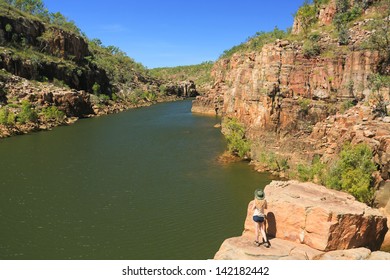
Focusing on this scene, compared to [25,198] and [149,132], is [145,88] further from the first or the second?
[25,198]

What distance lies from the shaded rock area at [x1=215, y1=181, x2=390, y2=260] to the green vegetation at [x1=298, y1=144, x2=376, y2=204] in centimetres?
1072

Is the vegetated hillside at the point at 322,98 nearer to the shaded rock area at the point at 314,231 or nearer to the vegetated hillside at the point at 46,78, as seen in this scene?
the shaded rock area at the point at 314,231

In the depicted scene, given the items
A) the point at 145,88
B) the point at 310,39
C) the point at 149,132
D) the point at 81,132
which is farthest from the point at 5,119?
the point at 145,88

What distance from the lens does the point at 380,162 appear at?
102 ft

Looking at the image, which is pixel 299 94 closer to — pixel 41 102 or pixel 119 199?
pixel 119 199

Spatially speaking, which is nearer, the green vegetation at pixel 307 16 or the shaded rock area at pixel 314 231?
the shaded rock area at pixel 314 231

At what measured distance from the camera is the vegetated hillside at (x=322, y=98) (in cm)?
3666

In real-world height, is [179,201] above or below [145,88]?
below

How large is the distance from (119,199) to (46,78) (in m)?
84.0

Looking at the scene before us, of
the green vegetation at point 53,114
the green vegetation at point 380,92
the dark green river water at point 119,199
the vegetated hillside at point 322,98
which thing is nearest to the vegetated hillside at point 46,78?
the green vegetation at point 53,114

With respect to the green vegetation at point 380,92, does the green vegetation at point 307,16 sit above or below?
above
